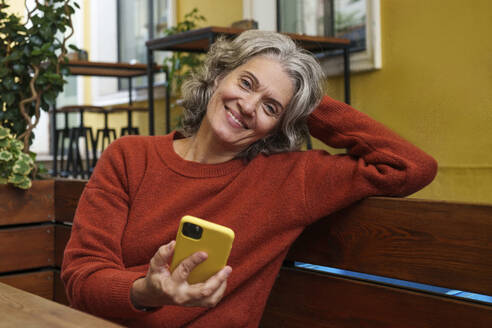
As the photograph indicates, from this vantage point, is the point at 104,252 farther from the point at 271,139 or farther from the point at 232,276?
the point at 271,139

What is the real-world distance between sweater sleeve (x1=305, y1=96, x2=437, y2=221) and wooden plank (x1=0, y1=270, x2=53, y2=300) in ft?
4.47

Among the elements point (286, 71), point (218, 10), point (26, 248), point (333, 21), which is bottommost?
point (26, 248)

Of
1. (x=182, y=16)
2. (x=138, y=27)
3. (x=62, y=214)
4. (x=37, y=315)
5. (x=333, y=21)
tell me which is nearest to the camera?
(x=37, y=315)

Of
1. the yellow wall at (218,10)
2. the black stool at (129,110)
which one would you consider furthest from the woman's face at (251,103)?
the black stool at (129,110)

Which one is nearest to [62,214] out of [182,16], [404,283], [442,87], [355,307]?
[355,307]

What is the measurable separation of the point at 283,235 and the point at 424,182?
1.10 feet

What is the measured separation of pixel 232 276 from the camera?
4.71 feet

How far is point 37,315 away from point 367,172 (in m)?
0.75

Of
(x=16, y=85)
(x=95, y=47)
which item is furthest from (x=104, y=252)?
(x=95, y=47)

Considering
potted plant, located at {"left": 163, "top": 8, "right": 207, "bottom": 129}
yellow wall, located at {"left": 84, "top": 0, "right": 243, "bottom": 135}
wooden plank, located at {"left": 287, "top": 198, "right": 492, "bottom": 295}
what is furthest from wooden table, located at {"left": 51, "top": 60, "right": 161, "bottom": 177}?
wooden plank, located at {"left": 287, "top": 198, "right": 492, "bottom": 295}

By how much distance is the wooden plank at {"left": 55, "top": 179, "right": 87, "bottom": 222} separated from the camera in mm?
2250

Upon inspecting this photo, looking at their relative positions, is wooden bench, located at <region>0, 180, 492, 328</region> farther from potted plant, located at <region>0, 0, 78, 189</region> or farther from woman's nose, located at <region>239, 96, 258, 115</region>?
potted plant, located at <region>0, 0, 78, 189</region>

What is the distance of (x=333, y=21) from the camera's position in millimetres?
4695

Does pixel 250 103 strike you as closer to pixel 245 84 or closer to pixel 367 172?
pixel 245 84
